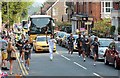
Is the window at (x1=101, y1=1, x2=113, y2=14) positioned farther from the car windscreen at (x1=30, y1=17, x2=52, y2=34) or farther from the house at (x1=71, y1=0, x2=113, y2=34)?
the car windscreen at (x1=30, y1=17, x2=52, y2=34)

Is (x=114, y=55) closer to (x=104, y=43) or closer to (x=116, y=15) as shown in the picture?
(x=104, y=43)

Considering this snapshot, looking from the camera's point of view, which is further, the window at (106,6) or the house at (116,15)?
the window at (106,6)

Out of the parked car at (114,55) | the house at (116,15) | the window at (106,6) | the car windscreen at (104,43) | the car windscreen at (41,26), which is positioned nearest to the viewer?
the parked car at (114,55)

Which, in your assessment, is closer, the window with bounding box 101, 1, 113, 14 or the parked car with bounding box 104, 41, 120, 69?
the parked car with bounding box 104, 41, 120, 69

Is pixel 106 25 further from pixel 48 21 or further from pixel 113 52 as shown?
pixel 113 52

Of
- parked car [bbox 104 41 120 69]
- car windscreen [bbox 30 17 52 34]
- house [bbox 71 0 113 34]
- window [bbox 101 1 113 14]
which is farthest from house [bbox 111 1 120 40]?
parked car [bbox 104 41 120 69]

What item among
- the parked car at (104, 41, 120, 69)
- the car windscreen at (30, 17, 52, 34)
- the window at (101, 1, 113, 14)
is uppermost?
the window at (101, 1, 113, 14)

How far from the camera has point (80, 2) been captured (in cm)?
7581

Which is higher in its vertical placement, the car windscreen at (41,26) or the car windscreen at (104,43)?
the car windscreen at (41,26)

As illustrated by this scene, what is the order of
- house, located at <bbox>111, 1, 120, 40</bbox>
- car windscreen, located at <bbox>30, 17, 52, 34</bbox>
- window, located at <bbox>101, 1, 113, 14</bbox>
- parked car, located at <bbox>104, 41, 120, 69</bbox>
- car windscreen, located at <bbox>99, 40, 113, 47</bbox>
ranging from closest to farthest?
parked car, located at <bbox>104, 41, 120, 69</bbox>, car windscreen, located at <bbox>99, 40, 113, 47</bbox>, car windscreen, located at <bbox>30, 17, 52, 34</bbox>, house, located at <bbox>111, 1, 120, 40</bbox>, window, located at <bbox>101, 1, 113, 14</bbox>

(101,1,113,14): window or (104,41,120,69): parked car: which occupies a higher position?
(101,1,113,14): window

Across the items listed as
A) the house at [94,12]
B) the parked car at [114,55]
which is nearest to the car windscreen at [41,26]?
the house at [94,12]

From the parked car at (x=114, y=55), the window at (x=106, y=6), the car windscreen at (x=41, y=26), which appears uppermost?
the window at (x=106, y=6)

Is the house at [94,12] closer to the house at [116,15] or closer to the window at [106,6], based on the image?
the window at [106,6]
